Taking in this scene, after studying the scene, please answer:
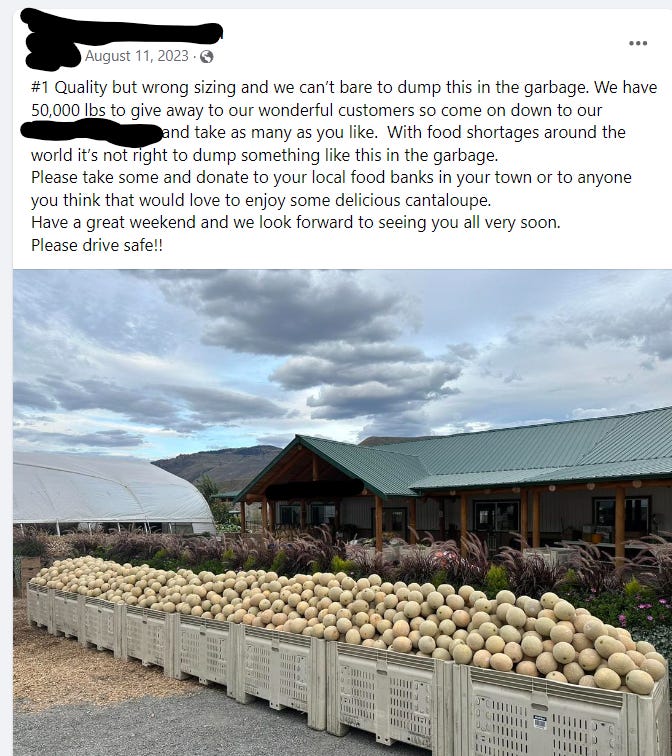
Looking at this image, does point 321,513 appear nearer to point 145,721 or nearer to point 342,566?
point 342,566

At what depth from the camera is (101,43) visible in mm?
6008

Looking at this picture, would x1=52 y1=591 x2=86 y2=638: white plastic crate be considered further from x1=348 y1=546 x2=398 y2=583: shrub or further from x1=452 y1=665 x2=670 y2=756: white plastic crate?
x1=452 y1=665 x2=670 y2=756: white plastic crate

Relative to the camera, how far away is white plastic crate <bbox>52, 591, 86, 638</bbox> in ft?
34.3

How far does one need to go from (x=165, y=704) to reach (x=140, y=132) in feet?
21.5

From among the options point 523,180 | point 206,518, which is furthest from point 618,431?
point 206,518

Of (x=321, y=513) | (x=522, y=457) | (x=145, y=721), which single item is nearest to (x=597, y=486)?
(x=522, y=457)

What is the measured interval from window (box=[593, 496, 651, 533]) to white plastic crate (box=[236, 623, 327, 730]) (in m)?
11.8

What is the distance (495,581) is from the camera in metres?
8.56

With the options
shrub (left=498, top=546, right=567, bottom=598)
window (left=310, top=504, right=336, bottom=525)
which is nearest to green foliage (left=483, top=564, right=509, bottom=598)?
shrub (left=498, top=546, right=567, bottom=598)

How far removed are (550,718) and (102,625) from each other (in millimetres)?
Answer: 7552

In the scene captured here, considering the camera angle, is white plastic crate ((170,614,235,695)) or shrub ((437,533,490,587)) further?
shrub ((437,533,490,587))

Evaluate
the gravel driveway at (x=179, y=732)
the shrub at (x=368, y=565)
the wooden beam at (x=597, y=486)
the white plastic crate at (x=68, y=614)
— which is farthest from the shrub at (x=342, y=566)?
the wooden beam at (x=597, y=486)

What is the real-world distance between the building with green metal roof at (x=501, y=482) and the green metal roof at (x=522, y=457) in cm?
4

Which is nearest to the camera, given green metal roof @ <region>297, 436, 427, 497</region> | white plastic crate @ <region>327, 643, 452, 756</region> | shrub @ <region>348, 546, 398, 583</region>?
white plastic crate @ <region>327, 643, 452, 756</region>
